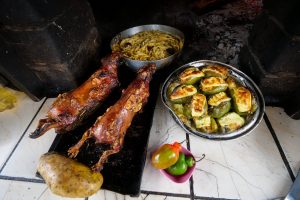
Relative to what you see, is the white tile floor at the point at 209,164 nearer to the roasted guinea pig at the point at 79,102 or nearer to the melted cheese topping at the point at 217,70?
the roasted guinea pig at the point at 79,102

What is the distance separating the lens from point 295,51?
191 centimetres

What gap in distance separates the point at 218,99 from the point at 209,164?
1.85ft

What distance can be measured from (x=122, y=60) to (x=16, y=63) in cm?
103

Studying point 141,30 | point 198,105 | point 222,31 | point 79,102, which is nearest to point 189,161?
point 198,105

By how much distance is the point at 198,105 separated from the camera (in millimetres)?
1912

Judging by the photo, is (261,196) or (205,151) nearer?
(261,196)

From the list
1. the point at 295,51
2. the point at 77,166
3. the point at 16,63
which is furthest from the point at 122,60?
the point at 295,51

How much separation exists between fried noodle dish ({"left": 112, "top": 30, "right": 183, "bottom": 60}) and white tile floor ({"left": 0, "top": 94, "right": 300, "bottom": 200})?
2.29 ft

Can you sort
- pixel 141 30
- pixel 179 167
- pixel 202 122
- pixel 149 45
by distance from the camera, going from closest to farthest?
1. pixel 179 167
2. pixel 202 122
3. pixel 149 45
4. pixel 141 30

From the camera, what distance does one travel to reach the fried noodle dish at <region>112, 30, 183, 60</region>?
8.54 ft

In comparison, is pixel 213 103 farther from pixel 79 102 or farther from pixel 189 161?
pixel 79 102

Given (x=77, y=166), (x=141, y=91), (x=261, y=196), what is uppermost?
(x=141, y=91)

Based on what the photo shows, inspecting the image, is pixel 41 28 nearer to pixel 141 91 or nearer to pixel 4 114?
pixel 141 91

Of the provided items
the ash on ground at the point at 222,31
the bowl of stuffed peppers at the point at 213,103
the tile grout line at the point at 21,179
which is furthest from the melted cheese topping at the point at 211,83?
the tile grout line at the point at 21,179
